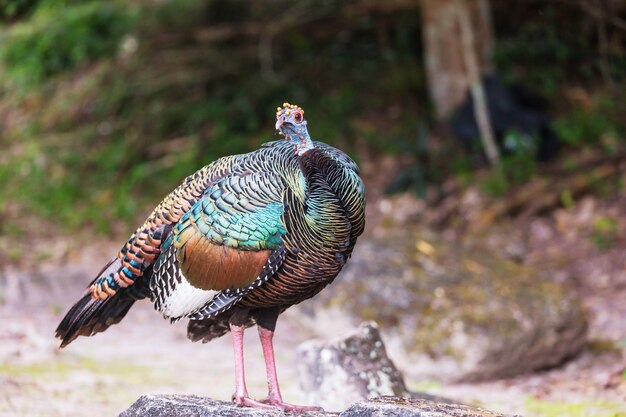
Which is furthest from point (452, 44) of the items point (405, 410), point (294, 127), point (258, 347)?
point (405, 410)

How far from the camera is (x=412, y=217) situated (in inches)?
460

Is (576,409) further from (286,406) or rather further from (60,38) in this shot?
(60,38)

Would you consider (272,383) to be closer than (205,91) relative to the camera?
Yes

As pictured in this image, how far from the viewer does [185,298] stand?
4.82 metres

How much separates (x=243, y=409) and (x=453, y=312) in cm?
402

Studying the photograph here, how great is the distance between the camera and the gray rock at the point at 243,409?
12.8ft

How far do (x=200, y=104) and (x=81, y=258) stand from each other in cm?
309

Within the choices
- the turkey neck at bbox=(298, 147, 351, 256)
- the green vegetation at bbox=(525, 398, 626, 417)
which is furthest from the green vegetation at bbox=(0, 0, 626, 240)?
the turkey neck at bbox=(298, 147, 351, 256)

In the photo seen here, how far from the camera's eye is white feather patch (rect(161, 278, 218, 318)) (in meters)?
4.76

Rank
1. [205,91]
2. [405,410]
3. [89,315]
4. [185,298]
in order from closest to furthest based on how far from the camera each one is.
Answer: [405,410]
[185,298]
[89,315]
[205,91]

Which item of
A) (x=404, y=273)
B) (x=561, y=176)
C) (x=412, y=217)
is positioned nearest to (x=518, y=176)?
(x=561, y=176)

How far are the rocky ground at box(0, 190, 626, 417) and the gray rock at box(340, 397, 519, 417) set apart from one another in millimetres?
2270

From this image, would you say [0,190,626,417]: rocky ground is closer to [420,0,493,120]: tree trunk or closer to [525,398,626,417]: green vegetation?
[525,398,626,417]: green vegetation

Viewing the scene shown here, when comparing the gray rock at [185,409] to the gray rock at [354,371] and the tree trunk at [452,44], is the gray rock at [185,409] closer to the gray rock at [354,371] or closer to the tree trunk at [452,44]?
the gray rock at [354,371]
